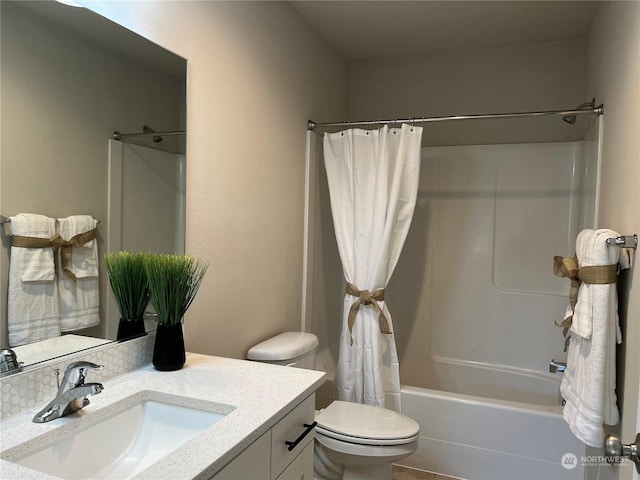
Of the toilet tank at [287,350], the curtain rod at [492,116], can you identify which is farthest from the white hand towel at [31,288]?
the curtain rod at [492,116]

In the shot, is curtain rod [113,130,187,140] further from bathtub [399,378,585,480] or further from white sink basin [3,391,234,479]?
bathtub [399,378,585,480]

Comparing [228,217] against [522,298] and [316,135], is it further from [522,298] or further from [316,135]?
[522,298]

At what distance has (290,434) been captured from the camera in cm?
121

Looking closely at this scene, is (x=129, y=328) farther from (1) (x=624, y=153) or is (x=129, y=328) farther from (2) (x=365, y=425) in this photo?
(1) (x=624, y=153)

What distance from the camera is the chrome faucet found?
1.03m

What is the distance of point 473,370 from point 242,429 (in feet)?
8.18

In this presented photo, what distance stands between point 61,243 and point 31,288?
0.14m

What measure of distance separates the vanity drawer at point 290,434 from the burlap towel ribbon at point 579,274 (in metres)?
1.10

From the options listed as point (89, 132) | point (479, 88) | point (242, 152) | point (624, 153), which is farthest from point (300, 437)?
point (479, 88)

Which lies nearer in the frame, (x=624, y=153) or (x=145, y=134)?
(x=145, y=134)

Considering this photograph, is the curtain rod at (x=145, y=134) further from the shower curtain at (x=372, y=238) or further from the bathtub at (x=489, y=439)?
the bathtub at (x=489, y=439)

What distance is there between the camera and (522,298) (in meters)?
3.01

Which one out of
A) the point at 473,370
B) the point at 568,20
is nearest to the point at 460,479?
the point at 473,370

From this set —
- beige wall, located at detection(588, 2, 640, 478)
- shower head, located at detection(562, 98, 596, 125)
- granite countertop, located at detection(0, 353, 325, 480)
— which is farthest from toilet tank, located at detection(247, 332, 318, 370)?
shower head, located at detection(562, 98, 596, 125)
